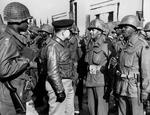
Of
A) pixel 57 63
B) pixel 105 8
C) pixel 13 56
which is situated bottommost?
pixel 57 63

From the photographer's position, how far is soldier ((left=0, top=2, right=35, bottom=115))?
3816mm

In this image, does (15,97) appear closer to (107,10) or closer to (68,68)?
(68,68)

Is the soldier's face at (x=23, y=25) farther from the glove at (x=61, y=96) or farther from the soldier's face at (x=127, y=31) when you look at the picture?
the soldier's face at (x=127, y=31)

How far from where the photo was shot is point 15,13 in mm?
4121

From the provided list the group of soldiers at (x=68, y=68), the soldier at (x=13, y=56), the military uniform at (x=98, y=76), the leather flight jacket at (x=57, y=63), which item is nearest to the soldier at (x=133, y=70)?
the group of soldiers at (x=68, y=68)

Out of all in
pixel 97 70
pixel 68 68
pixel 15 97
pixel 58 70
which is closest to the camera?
pixel 15 97

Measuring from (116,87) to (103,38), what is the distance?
123 cm

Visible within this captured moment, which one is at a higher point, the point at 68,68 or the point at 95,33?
the point at 95,33

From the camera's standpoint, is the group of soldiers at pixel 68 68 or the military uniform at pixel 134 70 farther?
the military uniform at pixel 134 70

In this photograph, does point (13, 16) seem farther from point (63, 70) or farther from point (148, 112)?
point (148, 112)

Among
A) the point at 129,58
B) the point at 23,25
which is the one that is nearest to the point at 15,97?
the point at 23,25

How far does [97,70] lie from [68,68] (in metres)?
0.78

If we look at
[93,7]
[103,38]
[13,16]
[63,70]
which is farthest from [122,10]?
[13,16]

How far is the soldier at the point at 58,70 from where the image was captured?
17.0 feet
